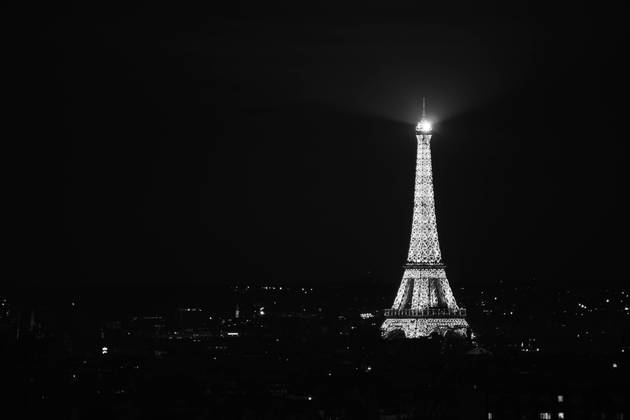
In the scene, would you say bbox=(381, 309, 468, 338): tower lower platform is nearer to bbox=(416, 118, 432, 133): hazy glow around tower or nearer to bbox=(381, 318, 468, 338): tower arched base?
bbox=(381, 318, 468, 338): tower arched base

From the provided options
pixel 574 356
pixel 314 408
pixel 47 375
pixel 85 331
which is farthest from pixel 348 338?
pixel 314 408

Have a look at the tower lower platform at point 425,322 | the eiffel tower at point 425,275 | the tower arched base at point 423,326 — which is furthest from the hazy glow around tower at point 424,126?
the tower arched base at point 423,326

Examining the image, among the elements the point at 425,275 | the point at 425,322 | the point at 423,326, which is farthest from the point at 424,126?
the point at 423,326

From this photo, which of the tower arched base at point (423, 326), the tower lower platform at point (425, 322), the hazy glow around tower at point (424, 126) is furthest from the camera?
the tower arched base at point (423, 326)

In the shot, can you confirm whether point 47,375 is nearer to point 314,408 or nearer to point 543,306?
point 314,408

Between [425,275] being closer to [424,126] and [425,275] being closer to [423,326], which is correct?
[423,326]

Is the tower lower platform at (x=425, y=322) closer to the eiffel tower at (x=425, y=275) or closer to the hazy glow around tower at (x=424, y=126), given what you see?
the eiffel tower at (x=425, y=275)

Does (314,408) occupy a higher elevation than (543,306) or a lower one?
lower

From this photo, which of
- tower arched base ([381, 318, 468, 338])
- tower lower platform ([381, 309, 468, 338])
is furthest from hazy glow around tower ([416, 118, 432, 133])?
tower arched base ([381, 318, 468, 338])
